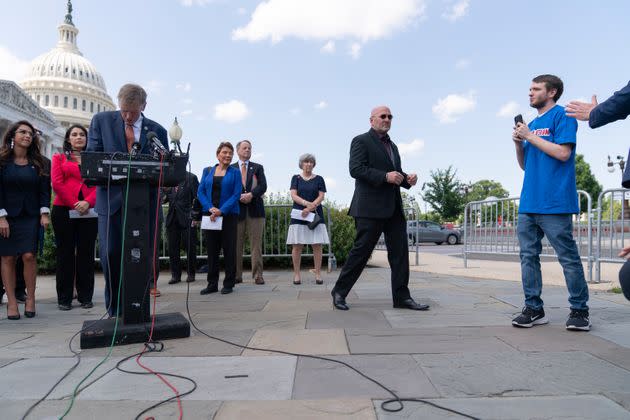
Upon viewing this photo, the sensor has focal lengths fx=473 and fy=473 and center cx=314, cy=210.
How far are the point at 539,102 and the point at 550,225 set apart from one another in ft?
3.41

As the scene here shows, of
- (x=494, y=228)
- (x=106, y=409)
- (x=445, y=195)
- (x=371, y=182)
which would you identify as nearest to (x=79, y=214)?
(x=371, y=182)

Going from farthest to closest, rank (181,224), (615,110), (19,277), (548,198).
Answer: (181,224) → (19,277) → (548,198) → (615,110)

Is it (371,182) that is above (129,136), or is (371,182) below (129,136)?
below

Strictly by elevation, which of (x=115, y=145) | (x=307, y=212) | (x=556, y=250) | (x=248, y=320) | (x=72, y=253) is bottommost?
(x=248, y=320)

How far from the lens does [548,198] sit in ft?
12.4

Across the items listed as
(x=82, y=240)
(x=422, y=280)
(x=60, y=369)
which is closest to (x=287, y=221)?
(x=422, y=280)

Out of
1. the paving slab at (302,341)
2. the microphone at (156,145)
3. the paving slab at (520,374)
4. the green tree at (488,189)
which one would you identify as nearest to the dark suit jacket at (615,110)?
the paving slab at (520,374)

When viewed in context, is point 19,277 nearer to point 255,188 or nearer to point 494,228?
point 255,188

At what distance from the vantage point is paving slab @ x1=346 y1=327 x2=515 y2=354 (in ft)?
10.1

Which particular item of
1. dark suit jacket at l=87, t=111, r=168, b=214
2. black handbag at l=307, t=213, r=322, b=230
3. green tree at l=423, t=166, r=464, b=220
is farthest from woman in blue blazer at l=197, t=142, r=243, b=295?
green tree at l=423, t=166, r=464, b=220

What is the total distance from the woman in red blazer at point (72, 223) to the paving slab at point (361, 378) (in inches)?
139

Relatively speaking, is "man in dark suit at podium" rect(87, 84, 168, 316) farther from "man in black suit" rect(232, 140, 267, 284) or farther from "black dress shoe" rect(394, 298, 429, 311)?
"man in black suit" rect(232, 140, 267, 284)

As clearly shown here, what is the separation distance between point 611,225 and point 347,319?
16.3ft

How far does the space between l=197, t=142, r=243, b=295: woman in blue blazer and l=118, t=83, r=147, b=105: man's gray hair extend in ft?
7.52
